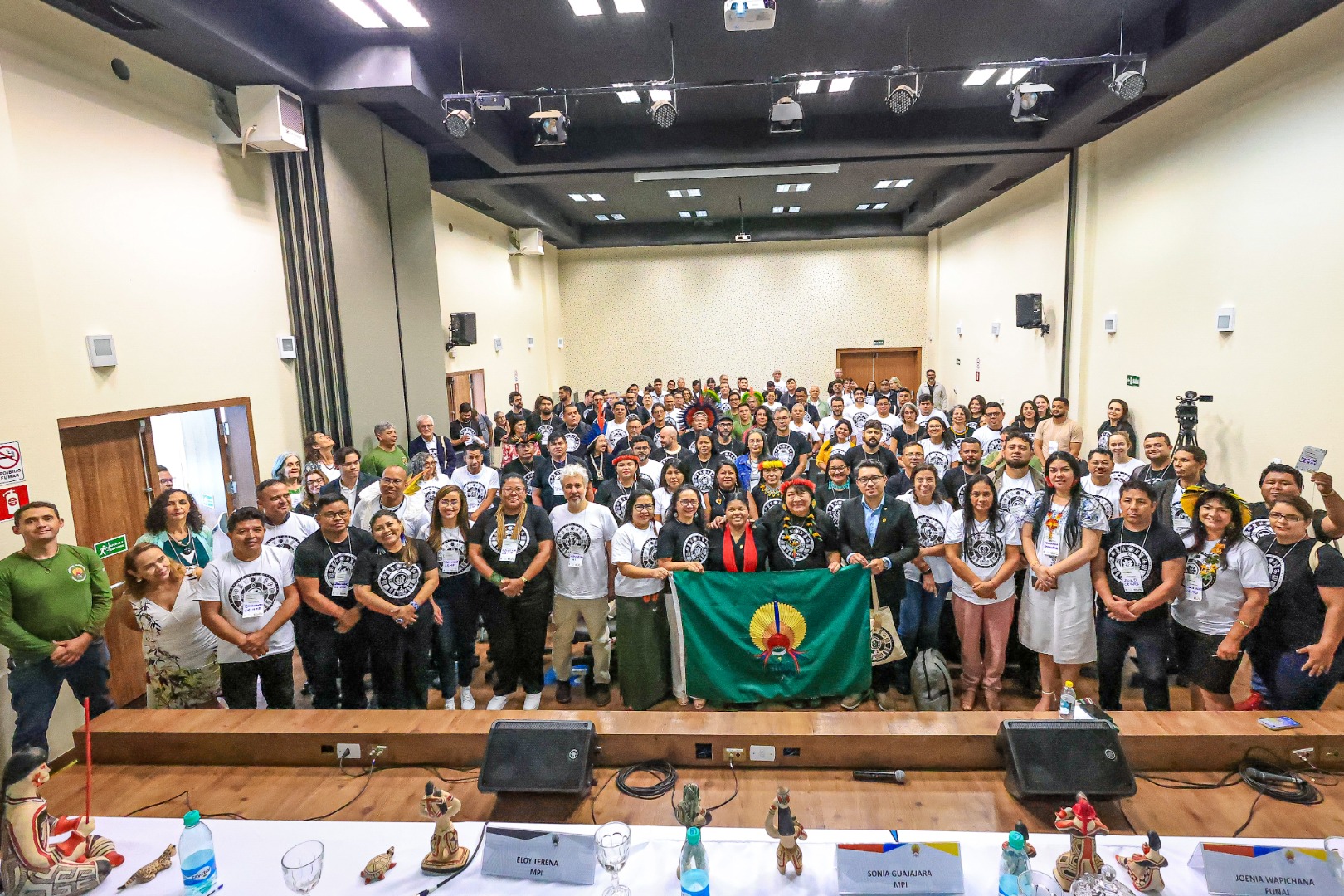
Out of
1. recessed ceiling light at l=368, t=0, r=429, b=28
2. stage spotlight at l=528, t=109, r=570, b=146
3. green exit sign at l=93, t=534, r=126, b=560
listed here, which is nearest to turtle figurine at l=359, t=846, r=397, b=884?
green exit sign at l=93, t=534, r=126, b=560

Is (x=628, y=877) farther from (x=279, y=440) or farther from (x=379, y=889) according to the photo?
(x=279, y=440)

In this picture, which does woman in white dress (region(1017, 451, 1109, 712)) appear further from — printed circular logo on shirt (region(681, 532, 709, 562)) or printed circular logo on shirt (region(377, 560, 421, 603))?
printed circular logo on shirt (region(377, 560, 421, 603))

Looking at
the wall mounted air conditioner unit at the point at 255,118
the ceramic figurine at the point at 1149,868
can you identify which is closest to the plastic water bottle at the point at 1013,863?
the ceramic figurine at the point at 1149,868

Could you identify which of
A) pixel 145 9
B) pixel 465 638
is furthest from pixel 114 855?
pixel 145 9

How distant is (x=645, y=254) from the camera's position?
49.1ft

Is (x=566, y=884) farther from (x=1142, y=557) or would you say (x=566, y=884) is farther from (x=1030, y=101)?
(x=1030, y=101)

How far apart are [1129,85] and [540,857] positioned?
21.5 feet

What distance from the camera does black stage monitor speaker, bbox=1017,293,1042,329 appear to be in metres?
9.05

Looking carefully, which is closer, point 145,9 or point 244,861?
point 244,861

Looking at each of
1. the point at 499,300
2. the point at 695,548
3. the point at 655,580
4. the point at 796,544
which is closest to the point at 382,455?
the point at 655,580

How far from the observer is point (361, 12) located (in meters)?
5.04

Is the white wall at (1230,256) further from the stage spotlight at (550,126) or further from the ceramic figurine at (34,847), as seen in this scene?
the ceramic figurine at (34,847)

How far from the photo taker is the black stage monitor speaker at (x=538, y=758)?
7.69 ft

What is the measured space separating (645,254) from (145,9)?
11357mm
